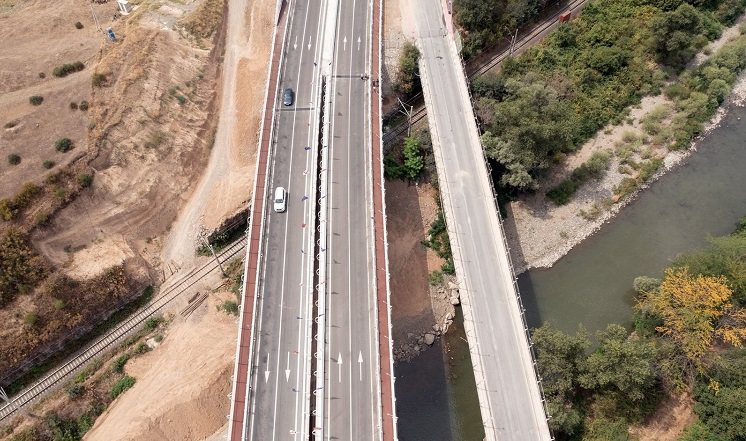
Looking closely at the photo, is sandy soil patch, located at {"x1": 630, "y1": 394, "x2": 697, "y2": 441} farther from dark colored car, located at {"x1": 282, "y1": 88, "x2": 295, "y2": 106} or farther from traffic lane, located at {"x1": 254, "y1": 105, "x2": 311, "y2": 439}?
dark colored car, located at {"x1": 282, "y1": 88, "x2": 295, "y2": 106}

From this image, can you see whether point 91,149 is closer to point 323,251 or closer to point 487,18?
point 323,251

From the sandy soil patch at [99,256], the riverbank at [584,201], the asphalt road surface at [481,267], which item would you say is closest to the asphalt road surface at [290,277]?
the asphalt road surface at [481,267]

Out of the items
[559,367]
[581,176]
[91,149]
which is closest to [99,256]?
[91,149]

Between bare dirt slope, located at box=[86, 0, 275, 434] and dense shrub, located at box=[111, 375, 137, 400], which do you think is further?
dense shrub, located at box=[111, 375, 137, 400]

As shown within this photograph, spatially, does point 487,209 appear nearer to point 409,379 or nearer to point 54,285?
point 409,379

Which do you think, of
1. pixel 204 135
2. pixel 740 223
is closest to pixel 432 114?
pixel 204 135

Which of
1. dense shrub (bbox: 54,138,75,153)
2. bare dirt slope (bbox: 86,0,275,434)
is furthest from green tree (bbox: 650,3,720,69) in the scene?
dense shrub (bbox: 54,138,75,153)
